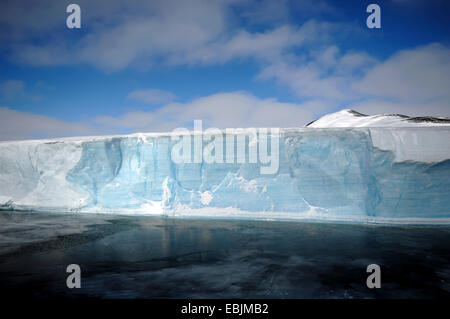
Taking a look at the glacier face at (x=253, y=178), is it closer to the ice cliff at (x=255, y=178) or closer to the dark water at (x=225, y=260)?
the ice cliff at (x=255, y=178)

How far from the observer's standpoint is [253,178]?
7.73m

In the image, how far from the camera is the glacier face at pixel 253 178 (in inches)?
267

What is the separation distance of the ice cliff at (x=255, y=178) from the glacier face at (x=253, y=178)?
22 millimetres

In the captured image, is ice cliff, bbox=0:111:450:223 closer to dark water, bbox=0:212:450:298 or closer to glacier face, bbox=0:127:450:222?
glacier face, bbox=0:127:450:222

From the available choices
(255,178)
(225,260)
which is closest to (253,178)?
(255,178)

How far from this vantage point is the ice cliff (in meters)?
6.77

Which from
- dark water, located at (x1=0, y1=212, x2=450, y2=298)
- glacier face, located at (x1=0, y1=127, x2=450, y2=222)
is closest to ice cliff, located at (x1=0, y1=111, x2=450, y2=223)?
glacier face, located at (x1=0, y1=127, x2=450, y2=222)

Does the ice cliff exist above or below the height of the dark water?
above

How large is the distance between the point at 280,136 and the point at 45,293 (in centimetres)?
584

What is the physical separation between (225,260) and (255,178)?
145 inches

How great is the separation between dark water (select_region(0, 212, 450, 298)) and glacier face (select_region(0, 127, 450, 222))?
659mm

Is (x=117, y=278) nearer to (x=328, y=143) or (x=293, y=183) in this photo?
(x=293, y=183)

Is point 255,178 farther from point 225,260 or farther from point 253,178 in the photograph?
point 225,260
